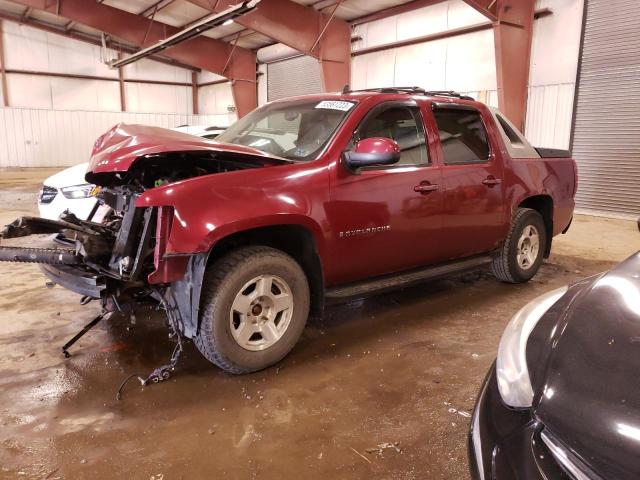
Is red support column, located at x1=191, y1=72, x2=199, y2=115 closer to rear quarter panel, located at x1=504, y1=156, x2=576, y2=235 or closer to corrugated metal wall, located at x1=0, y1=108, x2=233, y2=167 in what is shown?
corrugated metal wall, located at x1=0, y1=108, x2=233, y2=167

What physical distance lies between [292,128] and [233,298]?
1444 mm

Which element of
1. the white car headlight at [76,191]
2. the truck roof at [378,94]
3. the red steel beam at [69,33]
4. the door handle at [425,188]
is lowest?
the white car headlight at [76,191]

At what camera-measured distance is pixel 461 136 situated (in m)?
3.97

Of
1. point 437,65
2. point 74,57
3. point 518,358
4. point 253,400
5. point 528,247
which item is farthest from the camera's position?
point 74,57

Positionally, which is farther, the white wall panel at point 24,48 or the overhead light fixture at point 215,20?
the white wall panel at point 24,48

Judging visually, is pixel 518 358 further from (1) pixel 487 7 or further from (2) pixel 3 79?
(2) pixel 3 79

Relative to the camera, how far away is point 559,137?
9695mm

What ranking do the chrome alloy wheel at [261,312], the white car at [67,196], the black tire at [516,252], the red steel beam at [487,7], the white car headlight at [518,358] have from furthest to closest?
1. the red steel beam at [487,7]
2. the white car at [67,196]
3. the black tire at [516,252]
4. the chrome alloy wheel at [261,312]
5. the white car headlight at [518,358]

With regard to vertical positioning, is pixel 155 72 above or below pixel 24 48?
below

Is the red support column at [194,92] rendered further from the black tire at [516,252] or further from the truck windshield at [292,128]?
the black tire at [516,252]

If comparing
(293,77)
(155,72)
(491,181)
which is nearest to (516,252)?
(491,181)

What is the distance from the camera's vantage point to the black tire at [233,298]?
271 cm

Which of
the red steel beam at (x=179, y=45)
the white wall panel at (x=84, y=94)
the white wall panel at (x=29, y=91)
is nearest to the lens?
the red steel beam at (x=179, y=45)

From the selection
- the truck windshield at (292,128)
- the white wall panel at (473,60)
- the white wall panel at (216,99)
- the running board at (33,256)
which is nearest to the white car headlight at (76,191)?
the truck windshield at (292,128)
